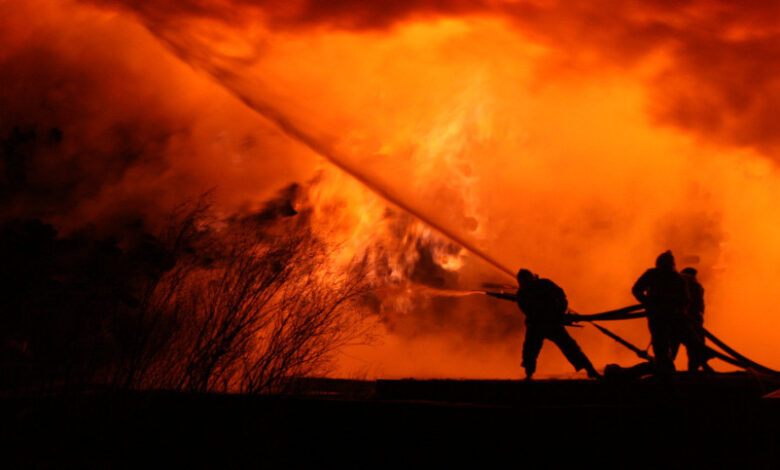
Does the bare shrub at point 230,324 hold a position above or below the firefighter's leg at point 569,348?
below

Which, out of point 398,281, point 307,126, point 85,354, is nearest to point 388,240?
point 398,281

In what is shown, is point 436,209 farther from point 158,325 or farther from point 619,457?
point 619,457

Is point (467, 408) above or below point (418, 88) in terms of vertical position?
below

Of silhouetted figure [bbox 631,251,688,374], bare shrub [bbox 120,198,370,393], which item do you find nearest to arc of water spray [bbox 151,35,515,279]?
bare shrub [bbox 120,198,370,393]

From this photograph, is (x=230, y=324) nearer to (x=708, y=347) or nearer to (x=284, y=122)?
(x=708, y=347)

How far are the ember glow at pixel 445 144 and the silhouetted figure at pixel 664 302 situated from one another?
9344 mm

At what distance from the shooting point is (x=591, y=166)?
94.7ft

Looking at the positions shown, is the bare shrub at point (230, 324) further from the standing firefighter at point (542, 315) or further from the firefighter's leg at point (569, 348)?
the firefighter's leg at point (569, 348)

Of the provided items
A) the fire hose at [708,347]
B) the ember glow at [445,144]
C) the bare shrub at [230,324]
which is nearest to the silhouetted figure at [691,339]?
the fire hose at [708,347]

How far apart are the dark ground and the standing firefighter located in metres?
2.49

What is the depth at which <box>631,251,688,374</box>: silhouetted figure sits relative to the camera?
36.0 ft

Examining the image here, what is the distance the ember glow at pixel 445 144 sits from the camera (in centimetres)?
2231

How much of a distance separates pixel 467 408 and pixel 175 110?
18.2m

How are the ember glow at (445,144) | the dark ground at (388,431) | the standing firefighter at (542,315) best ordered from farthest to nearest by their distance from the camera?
the ember glow at (445,144)
the standing firefighter at (542,315)
the dark ground at (388,431)
